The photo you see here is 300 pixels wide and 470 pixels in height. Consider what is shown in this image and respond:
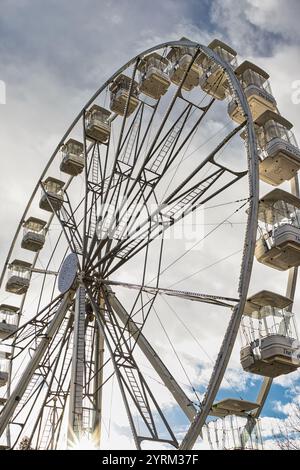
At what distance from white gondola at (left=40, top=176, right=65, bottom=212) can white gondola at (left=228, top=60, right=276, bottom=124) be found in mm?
8701

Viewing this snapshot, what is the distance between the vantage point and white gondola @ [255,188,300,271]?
1375 cm

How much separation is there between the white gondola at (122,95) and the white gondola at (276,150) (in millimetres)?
6572

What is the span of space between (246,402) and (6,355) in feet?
41.2

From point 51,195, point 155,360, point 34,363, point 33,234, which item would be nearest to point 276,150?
point 155,360

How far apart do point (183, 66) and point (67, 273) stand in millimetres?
7619

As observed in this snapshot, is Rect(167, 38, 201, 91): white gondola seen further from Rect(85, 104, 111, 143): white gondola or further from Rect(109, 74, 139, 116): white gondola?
Rect(85, 104, 111, 143): white gondola

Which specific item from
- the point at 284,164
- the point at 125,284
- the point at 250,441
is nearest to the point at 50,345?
the point at 125,284

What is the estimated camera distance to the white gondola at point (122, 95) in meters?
20.8

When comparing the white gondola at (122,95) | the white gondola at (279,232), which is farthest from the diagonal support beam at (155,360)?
the white gondola at (122,95)

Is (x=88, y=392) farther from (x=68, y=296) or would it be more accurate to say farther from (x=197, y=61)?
(x=197, y=61)

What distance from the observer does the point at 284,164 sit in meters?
15.0

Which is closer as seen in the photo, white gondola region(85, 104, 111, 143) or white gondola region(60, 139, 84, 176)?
white gondola region(85, 104, 111, 143)

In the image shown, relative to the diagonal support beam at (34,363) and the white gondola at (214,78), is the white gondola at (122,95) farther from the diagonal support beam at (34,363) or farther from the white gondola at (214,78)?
the diagonal support beam at (34,363)

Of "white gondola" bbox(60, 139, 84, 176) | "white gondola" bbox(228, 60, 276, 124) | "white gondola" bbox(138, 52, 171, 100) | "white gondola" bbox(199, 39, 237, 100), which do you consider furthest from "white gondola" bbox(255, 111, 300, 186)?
"white gondola" bbox(60, 139, 84, 176)
